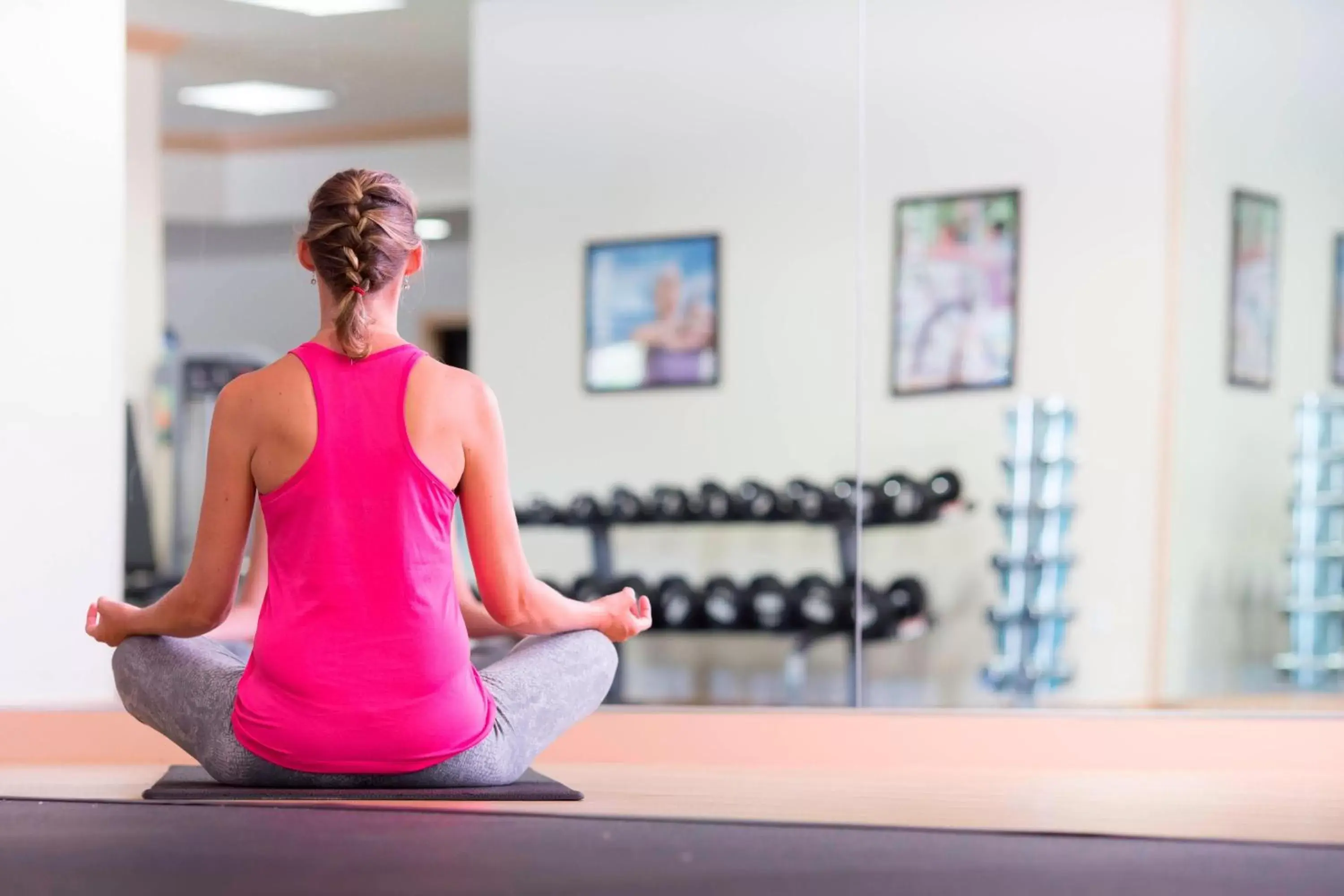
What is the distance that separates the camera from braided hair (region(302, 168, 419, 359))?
162 cm

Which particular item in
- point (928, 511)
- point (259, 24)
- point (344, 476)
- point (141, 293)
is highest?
point (259, 24)

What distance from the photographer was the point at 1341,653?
4.96 meters

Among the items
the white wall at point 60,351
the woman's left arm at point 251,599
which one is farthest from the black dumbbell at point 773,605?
the woman's left arm at point 251,599

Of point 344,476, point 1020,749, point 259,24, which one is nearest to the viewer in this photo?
point 344,476

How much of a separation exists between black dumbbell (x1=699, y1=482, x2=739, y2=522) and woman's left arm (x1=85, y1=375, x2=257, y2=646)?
128 inches

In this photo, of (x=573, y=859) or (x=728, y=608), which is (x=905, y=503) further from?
(x=573, y=859)

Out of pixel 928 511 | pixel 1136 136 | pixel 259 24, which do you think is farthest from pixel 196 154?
pixel 1136 136

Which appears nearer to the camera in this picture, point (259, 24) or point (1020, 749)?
point (1020, 749)

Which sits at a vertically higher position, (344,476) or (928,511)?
(344,476)

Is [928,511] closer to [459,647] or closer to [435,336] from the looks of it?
[435,336]

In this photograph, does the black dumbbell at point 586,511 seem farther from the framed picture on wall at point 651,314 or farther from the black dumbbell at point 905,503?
the black dumbbell at point 905,503

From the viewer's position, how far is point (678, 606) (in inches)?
191

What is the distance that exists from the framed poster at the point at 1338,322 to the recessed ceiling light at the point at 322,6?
10.7 ft

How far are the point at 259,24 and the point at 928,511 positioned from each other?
8.34 ft
